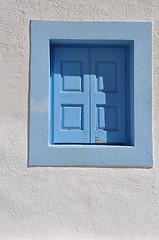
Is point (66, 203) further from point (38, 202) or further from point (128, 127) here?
point (128, 127)

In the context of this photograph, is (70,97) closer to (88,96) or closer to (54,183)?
(88,96)

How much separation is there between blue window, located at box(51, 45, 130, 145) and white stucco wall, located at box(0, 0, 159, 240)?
288 millimetres

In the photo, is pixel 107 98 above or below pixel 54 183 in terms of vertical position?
above

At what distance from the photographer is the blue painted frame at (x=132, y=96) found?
4062 millimetres

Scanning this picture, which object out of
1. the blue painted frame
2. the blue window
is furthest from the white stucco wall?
the blue window

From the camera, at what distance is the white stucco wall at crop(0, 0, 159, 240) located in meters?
4.05

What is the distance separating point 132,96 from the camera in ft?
13.6

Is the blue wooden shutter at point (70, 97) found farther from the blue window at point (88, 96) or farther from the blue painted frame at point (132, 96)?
the blue painted frame at point (132, 96)

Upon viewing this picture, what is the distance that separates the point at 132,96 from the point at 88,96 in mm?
400

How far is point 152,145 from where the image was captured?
4.12 meters

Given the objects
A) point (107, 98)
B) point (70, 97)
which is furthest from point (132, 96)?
point (70, 97)

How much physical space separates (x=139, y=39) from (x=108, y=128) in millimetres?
839

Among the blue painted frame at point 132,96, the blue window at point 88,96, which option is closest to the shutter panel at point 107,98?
the blue window at point 88,96

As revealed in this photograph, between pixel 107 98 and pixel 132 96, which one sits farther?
pixel 107 98
